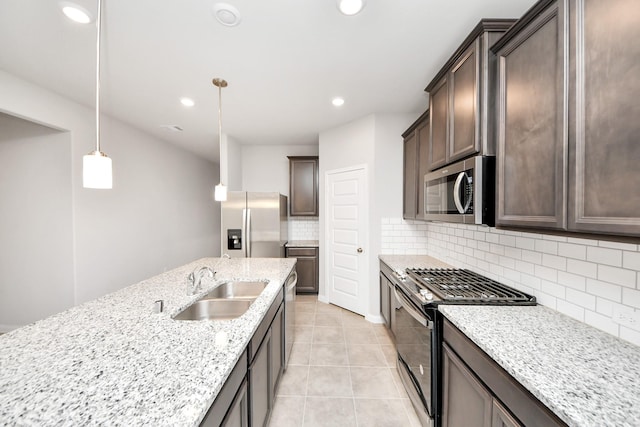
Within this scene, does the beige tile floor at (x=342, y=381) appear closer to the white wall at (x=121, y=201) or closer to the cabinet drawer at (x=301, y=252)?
the cabinet drawer at (x=301, y=252)

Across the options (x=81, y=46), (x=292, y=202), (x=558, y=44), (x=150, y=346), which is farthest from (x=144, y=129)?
(x=558, y=44)

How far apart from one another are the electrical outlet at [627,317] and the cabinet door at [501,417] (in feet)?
2.29

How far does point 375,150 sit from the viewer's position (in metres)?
3.15

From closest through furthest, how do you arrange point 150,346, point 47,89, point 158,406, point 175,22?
point 158,406 → point 150,346 → point 175,22 → point 47,89

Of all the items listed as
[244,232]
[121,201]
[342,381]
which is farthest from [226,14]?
[121,201]

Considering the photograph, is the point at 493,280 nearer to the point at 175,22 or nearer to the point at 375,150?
the point at 375,150

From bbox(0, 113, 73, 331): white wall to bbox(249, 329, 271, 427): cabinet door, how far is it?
2.89 m

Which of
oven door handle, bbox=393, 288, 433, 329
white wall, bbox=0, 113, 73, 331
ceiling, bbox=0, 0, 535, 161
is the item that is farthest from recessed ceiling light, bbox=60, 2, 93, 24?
oven door handle, bbox=393, 288, 433, 329

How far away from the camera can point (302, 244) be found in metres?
4.32

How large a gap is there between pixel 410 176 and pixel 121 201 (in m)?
4.06

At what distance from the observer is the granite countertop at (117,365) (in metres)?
0.63

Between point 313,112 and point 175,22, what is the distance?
176 centimetres

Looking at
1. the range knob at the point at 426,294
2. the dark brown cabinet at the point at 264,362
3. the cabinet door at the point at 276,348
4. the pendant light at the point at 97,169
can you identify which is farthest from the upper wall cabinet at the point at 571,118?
the pendant light at the point at 97,169

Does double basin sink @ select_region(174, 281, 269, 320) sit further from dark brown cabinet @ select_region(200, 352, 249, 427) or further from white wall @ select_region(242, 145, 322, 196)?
white wall @ select_region(242, 145, 322, 196)
